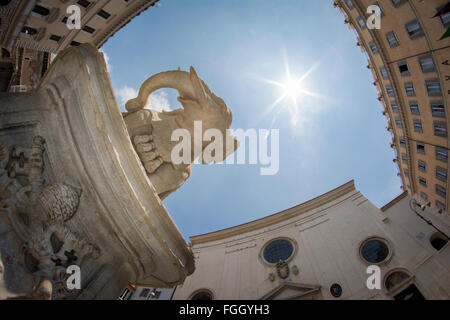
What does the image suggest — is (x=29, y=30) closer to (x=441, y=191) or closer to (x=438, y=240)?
(x=438, y=240)

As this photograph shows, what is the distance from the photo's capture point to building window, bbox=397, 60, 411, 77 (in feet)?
57.4

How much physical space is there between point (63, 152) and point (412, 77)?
22.9m

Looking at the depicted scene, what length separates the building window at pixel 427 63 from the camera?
15163 millimetres

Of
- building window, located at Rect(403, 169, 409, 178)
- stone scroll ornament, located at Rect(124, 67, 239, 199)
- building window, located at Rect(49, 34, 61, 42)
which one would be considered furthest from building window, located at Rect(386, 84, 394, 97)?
building window, located at Rect(49, 34, 61, 42)

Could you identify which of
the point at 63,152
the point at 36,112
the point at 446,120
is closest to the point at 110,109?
the point at 63,152

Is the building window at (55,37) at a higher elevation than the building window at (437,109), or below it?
higher

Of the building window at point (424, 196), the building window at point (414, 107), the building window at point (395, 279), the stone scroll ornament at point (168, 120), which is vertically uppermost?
the building window at point (414, 107)

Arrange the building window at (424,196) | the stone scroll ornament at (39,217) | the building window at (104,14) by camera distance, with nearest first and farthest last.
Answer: the stone scroll ornament at (39,217), the building window at (104,14), the building window at (424,196)

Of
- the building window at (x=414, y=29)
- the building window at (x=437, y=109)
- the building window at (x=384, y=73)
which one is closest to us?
the building window at (x=414, y=29)

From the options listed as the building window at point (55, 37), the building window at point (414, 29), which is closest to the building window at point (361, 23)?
the building window at point (414, 29)

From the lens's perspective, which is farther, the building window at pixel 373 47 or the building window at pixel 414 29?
the building window at pixel 373 47

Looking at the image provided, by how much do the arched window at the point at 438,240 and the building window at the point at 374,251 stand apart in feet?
8.44

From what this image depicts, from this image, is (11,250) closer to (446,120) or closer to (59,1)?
(59,1)

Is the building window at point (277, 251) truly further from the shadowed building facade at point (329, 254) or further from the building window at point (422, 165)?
the building window at point (422, 165)
